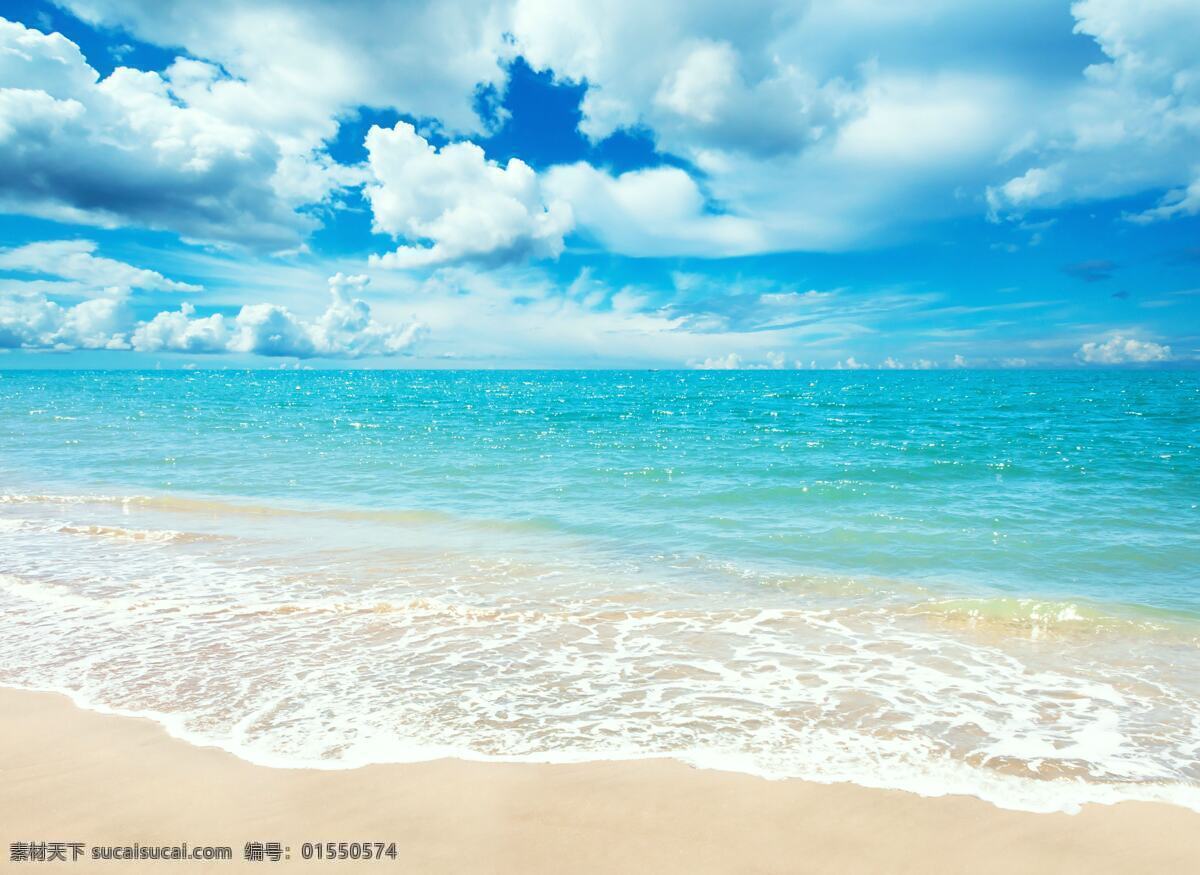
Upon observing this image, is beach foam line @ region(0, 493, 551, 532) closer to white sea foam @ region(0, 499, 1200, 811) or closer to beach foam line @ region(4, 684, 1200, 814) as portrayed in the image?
white sea foam @ region(0, 499, 1200, 811)

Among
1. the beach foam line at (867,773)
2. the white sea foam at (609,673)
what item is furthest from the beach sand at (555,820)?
the white sea foam at (609,673)

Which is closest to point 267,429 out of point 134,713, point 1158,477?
point 134,713

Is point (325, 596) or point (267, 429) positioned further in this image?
point (267, 429)

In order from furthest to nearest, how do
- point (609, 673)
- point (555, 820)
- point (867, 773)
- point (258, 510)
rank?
point (258, 510) < point (609, 673) < point (867, 773) < point (555, 820)

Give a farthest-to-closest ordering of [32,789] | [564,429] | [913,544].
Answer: [564,429] → [913,544] → [32,789]

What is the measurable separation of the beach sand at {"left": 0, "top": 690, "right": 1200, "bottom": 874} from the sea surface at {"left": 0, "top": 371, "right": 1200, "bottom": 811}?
10.2 inches

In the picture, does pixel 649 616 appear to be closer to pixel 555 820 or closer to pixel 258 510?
pixel 555 820

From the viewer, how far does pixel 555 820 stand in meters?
4.33

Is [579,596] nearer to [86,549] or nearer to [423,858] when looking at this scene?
[423,858]

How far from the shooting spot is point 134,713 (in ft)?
18.8

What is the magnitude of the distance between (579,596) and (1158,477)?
66.8 ft

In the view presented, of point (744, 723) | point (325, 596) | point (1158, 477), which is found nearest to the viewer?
point (744, 723)

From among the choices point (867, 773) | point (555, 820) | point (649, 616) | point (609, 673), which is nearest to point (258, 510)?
point (649, 616)

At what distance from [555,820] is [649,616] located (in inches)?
175
